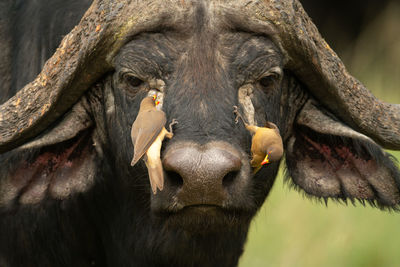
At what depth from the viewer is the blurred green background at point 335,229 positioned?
7.66 meters

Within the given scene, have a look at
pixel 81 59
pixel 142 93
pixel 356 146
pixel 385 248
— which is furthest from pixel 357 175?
pixel 385 248

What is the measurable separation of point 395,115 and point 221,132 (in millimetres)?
1297

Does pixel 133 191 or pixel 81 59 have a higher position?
pixel 81 59

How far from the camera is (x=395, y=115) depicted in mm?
4922

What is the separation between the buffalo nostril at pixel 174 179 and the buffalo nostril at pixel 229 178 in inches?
7.9

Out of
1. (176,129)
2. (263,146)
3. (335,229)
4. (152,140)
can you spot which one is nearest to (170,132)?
(176,129)

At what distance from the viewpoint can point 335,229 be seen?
7.84 m

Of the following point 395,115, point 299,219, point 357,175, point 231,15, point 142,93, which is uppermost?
point 231,15

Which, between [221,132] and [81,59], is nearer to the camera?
[221,132]

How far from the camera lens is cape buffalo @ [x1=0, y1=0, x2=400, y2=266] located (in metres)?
4.21

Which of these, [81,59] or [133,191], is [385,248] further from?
[81,59]

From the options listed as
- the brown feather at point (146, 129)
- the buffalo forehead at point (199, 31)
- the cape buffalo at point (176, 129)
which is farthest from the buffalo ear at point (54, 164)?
the brown feather at point (146, 129)

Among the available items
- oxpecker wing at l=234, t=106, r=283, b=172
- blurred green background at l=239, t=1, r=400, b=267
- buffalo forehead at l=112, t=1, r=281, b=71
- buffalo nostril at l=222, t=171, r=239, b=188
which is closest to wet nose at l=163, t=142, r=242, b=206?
buffalo nostril at l=222, t=171, r=239, b=188

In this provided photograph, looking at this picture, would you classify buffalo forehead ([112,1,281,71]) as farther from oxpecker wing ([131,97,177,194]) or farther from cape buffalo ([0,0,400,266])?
oxpecker wing ([131,97,177,194])
